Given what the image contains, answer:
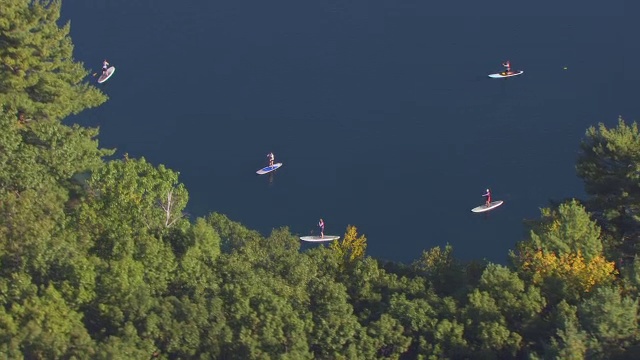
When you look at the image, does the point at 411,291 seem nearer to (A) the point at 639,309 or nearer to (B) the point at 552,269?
(B) the point at 552,269

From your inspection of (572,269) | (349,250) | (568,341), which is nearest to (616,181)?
(572,269)

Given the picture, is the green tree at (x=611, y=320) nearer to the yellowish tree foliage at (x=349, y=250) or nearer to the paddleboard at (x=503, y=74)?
the yellowish tree foliage at (x=349, y=250)

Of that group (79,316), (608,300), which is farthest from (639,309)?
(79,316)

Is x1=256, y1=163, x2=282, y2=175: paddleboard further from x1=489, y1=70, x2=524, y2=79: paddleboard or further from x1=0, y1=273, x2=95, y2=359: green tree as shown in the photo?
x1=0, y1=273, x2=95, y2=359: green tree

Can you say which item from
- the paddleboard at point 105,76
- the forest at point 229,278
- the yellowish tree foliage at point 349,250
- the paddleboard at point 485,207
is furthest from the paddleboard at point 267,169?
the forest at point 229,278

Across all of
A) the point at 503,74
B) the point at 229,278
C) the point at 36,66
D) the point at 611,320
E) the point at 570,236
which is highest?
the point at 503,74

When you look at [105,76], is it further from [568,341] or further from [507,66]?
[568,341]

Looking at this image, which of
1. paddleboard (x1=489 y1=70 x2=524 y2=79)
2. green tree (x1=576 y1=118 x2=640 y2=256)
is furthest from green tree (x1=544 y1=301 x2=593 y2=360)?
paddleboard (x1=489 y1=70 x2=524 y2=79)

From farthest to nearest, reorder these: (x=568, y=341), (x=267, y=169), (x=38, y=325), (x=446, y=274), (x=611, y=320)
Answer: (x=267, y=169) → (x=446, y=274) → (x=611, y=320) → (x=38, y=325) → (x=568, y=341)
